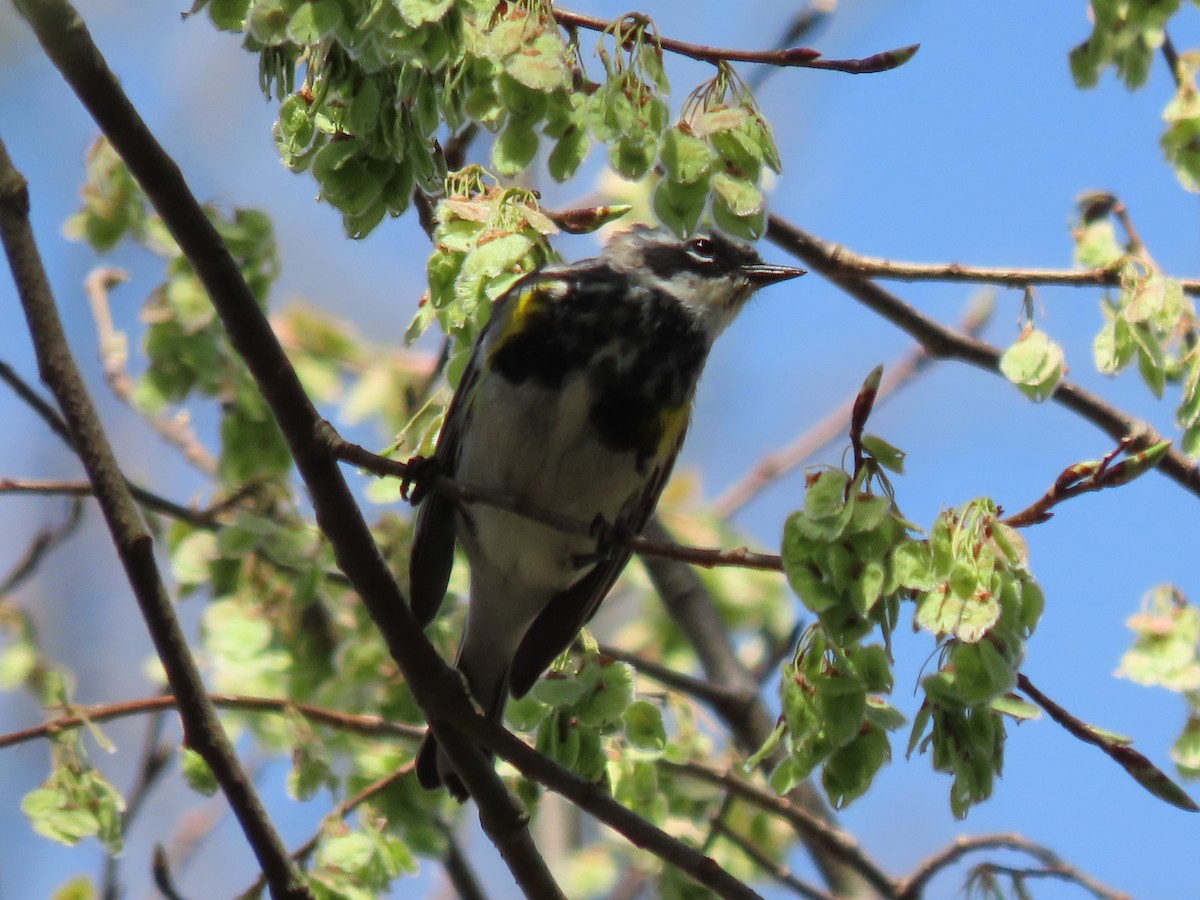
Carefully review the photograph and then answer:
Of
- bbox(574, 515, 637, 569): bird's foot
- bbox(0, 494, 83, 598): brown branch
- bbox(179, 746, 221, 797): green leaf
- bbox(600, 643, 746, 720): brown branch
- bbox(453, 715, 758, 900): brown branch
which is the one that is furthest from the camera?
bbox(0, 494, 83, 598): brown branch

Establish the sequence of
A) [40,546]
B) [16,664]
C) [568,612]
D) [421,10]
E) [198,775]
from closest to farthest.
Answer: [421,10]
[198,775]
[16,664]
[568,612]
[40,546]

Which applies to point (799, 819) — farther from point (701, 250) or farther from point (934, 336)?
point (701, 250)

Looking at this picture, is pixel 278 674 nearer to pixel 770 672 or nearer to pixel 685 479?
pixel 770 672

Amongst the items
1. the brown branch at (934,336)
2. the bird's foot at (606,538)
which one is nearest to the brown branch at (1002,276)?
the brown branch at (934,336)

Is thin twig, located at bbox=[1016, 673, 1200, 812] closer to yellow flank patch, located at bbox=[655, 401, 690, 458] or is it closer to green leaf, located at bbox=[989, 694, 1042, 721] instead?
green leaf, located at bbox=[989, 694, 1042, 721]

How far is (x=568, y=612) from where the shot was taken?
3.99 meters

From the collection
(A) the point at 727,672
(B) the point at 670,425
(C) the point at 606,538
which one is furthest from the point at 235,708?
(A) the point at 727,672

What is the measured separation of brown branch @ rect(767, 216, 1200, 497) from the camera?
11.2 feet

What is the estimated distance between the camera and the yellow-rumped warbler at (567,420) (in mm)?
3361

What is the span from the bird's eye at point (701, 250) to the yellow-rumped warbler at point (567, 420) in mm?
11

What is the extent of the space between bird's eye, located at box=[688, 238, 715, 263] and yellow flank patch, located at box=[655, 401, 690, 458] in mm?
571

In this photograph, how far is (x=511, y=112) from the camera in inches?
84.4

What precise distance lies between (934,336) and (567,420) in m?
0.99

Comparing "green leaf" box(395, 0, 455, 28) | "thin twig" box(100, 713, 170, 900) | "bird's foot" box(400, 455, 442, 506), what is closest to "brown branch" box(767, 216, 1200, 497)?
"bird's foot" box(400, 455, 442, 506)
